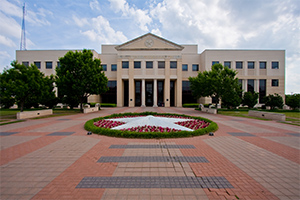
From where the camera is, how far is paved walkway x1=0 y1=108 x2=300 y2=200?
121 inches

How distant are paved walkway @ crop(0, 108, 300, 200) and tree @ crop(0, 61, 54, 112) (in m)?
11.1

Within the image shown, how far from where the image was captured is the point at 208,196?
116 inches

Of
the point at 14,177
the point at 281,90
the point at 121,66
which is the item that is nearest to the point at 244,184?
the point at 14,177

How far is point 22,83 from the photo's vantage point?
47.1 ft

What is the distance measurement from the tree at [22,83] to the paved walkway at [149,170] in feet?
36.3

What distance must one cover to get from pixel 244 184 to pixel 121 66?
36.6 m

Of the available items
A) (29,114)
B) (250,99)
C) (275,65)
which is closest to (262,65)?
(275,65)

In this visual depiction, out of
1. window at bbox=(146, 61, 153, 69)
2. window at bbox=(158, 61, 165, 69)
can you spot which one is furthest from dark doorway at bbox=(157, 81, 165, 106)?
window at bbox=(146, 61, 153, 69)

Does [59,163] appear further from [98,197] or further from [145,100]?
[145,100]

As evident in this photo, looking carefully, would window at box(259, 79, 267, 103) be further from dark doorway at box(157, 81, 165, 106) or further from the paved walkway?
the paved walkway

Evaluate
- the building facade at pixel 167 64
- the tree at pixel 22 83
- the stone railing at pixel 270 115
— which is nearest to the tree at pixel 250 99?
the building facade at pixel 167 64

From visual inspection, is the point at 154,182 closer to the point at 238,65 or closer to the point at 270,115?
the point at 270,115

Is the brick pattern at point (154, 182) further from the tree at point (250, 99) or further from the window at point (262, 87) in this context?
the window at point (262, 87)

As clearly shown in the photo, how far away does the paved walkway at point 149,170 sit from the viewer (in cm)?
307
